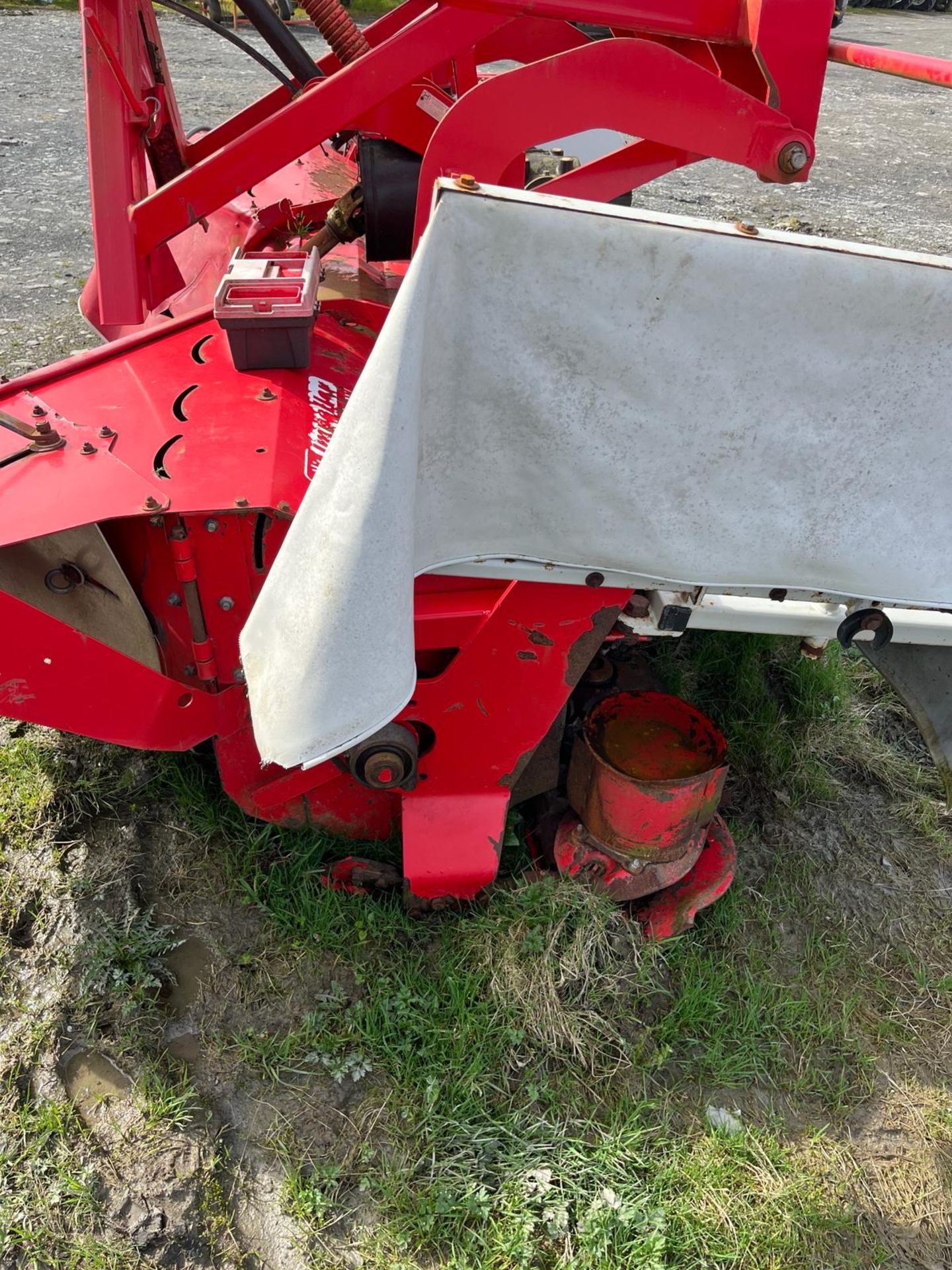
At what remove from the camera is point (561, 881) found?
2.18 meters

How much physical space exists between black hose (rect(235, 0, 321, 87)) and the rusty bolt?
1.27m

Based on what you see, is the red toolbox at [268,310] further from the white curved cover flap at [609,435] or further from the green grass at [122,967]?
the green grass at [122,967]

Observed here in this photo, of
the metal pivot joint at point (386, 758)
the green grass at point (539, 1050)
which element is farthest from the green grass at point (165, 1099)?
the metal pivot joint at point (386, 758)

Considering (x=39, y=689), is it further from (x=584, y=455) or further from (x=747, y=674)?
(x=747, y=674)

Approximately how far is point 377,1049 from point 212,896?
0.54 metres

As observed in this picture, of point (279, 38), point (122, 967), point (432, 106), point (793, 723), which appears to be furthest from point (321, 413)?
point (793, 723)

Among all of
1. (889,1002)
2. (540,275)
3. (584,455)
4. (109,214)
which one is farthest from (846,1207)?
(109,214)

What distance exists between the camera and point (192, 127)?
6730 millimetres

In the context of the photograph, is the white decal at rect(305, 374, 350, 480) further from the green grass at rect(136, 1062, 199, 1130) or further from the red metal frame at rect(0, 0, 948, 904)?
the green grass at rect(136, 1062, 199, 1130)

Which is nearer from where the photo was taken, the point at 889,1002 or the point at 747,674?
the point at 889,1002

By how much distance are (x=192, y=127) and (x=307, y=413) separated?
5.91m

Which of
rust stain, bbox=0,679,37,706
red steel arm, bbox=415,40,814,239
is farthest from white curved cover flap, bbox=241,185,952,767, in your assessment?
rust stain, bbox=0,679,37,706

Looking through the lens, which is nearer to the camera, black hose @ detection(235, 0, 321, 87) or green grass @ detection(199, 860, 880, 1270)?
green grass @ detection(199, 860, 880, 1270)

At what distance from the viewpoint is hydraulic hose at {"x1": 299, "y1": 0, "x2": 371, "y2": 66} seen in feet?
7.11
